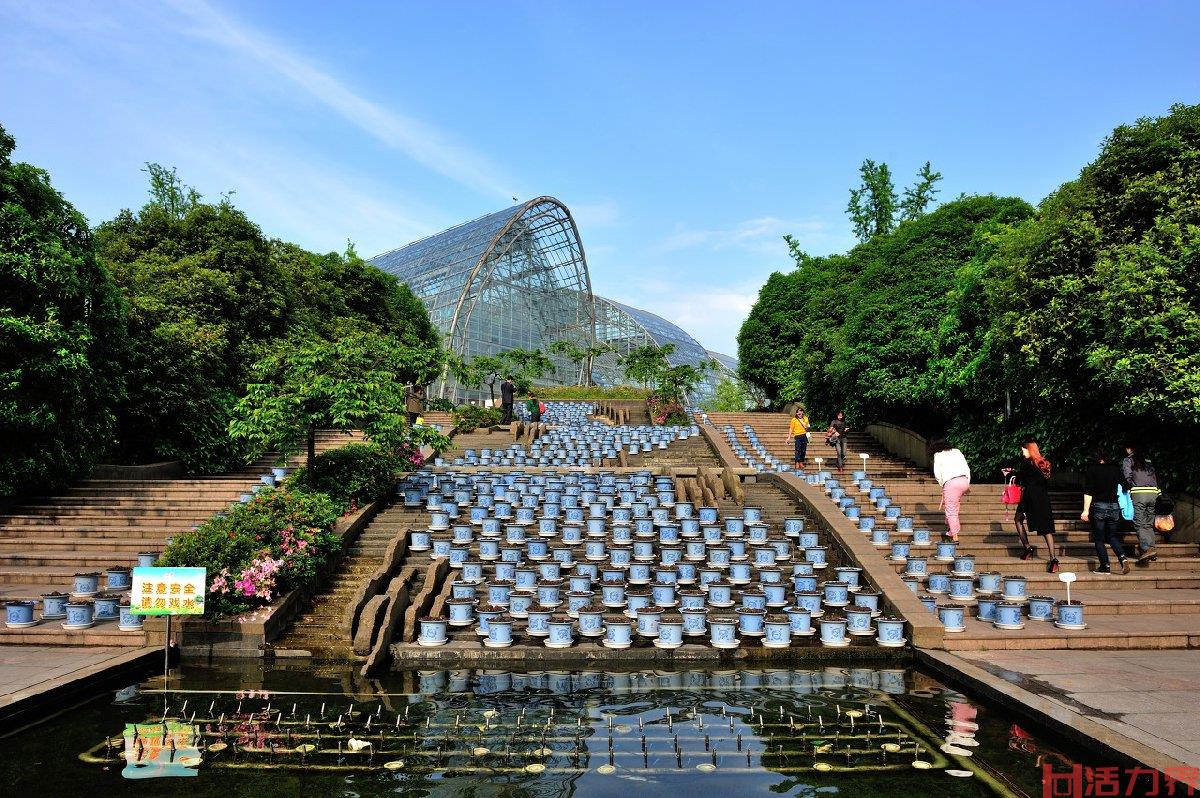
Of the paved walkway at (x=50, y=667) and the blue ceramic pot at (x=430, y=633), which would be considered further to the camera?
the blue ceramic pot at (x=430, y=633)

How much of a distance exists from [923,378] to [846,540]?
Answer: 10.8 meters

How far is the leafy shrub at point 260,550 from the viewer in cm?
1007

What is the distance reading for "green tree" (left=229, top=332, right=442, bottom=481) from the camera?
46.0 ft

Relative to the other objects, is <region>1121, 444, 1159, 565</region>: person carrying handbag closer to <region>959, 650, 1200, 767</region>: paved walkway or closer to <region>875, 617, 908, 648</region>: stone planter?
<region>959, 650, 1200, 767</region>: paved walkway

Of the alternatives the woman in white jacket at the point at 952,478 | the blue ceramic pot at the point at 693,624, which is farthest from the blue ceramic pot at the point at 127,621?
the woman in white jacket at the point at 952,478

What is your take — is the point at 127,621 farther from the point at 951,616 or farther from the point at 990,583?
the point at 990,583

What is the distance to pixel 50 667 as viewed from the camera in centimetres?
841

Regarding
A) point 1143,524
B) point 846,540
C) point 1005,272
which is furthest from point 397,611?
point 1005,272

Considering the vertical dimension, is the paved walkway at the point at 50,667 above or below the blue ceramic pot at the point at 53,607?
below

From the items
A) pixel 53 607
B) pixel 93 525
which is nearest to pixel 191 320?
pixel 93 525

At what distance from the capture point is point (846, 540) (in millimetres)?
12430

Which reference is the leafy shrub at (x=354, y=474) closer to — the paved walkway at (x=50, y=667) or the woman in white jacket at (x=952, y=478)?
the paved walkway at (x=50, y=667)

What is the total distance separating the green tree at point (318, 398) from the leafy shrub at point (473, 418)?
40.2 feet

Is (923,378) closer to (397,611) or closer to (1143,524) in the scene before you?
(1143,524)
